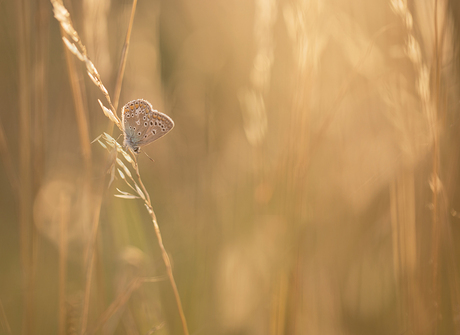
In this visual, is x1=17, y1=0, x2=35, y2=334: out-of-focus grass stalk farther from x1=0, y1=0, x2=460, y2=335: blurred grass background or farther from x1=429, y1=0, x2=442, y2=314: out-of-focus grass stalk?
x1=429, y1=0, x2=442, y2=314: out-of-focus grass stalk

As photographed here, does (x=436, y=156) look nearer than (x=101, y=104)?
No

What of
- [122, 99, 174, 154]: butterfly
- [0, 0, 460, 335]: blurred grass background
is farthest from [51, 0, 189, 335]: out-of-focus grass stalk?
[122, 99, 174, 154]: butterfly

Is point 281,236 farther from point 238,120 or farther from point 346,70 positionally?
point 346,70

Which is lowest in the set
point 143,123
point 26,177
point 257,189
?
point 257,189

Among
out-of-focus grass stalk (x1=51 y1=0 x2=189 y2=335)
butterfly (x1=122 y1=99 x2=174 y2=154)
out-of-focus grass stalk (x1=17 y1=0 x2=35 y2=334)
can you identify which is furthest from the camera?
butterfly (x1=122 y1=99 x2=174 y2=154)

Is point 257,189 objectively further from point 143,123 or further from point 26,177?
point 26,177

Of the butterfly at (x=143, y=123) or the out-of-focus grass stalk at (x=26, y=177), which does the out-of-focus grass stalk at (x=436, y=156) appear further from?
the out-of-focus grass stalk at (x=26, y=177)

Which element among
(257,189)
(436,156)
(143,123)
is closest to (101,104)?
(143,123)
